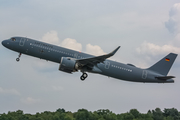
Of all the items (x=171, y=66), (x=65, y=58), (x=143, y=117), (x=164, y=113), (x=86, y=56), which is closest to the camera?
(x=65, y=58)

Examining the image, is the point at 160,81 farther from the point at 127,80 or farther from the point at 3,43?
the point at 3,43

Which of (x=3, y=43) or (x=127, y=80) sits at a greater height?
(x=3, y=43)

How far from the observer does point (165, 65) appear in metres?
53.6

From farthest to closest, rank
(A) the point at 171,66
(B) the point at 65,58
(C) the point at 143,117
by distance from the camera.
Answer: (C) the point at 143,117 → (A) the point at 171,66 → (B) the point at 65,58

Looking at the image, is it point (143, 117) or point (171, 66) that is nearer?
point (171, 66)

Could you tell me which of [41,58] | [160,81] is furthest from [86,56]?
[160,81]

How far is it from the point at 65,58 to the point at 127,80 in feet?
42.0

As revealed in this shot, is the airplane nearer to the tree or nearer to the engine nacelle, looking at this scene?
the engine nacelle

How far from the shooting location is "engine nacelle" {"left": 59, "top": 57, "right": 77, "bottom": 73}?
46.4 metres

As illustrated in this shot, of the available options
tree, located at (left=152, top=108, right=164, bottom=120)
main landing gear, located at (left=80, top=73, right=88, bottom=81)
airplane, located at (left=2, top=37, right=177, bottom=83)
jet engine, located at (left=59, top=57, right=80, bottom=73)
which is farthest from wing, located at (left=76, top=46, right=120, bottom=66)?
tree, located at (left=152, top=108, right=164, bottom=120)

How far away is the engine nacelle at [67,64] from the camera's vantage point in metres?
46.4

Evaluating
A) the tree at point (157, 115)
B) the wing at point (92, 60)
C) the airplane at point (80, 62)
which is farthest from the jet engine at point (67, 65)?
the tree at point (157, 115)

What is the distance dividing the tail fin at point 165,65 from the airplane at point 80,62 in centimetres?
126

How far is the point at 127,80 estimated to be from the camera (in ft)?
170
